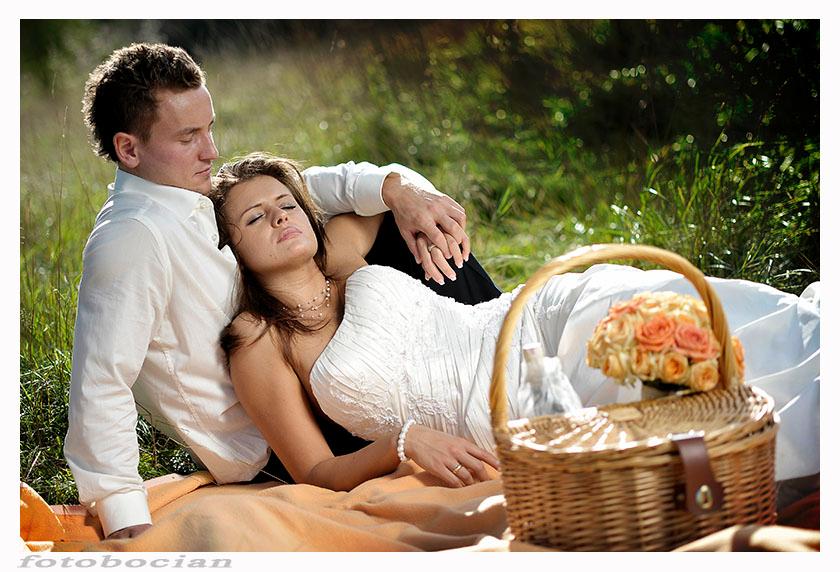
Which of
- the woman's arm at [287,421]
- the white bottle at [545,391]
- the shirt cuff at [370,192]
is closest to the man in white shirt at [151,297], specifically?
the woman's arm at [287,421]

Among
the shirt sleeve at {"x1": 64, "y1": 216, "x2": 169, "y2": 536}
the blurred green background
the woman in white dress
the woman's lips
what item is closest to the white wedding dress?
the woman in white dress

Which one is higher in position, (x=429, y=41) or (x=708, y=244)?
(x=429, y=41)

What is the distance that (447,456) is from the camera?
2578 mm

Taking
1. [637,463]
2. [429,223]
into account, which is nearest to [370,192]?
[429,223]

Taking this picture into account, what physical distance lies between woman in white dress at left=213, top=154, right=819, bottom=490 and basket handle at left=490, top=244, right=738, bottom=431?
366 mm

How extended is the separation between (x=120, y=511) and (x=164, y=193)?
0.85m

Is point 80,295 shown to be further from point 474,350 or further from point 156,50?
point 474,350

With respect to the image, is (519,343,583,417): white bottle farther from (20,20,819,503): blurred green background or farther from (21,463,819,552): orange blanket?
(20,20,819,503): blurred green background

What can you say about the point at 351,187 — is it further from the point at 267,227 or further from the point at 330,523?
the point at 330,523

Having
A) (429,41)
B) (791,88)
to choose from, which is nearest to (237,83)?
(429,41)

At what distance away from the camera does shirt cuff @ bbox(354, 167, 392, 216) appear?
10.2ft

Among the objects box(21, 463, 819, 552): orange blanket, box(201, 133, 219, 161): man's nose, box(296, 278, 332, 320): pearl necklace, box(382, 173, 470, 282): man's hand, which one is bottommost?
box(21, 463, 819, 552): orange blanket
